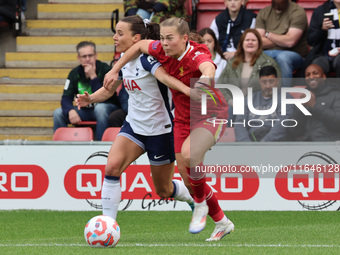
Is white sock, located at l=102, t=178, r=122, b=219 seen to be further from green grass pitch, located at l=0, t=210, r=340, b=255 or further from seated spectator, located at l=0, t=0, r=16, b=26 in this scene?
seated spectator, located at l=0, t=0, r=16, b=26

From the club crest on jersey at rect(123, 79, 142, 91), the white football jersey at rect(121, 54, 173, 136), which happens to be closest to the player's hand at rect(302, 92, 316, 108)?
the white football jersey at rect(121, 54, 173, 136)

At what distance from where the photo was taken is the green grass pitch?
631cm

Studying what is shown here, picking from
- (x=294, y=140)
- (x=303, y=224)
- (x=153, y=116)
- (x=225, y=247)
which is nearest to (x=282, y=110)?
(x=294, y=140)

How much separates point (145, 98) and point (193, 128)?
2.04ft

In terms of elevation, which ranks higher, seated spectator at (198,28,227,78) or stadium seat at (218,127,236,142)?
seated spectator at (198,28,227,78)

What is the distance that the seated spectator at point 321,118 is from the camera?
33.5 feet

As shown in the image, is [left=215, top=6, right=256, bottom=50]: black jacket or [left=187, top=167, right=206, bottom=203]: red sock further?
[left=215, top=6, right=256, bottom=50]: black jacket

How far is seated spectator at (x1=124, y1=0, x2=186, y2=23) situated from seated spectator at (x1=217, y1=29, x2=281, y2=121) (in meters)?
1.62

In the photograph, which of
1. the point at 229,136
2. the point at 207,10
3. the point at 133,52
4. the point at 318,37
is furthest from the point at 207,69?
the point at 207,10

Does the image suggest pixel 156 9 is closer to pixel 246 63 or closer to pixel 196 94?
pixel 246 63

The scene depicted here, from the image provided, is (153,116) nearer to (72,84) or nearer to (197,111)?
(197,111)

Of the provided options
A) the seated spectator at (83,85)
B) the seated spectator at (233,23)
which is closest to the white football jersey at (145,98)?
the seated spectator at (83,85)

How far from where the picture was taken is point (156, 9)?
1220 centimetres

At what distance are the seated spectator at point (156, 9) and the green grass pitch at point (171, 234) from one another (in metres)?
3.55
